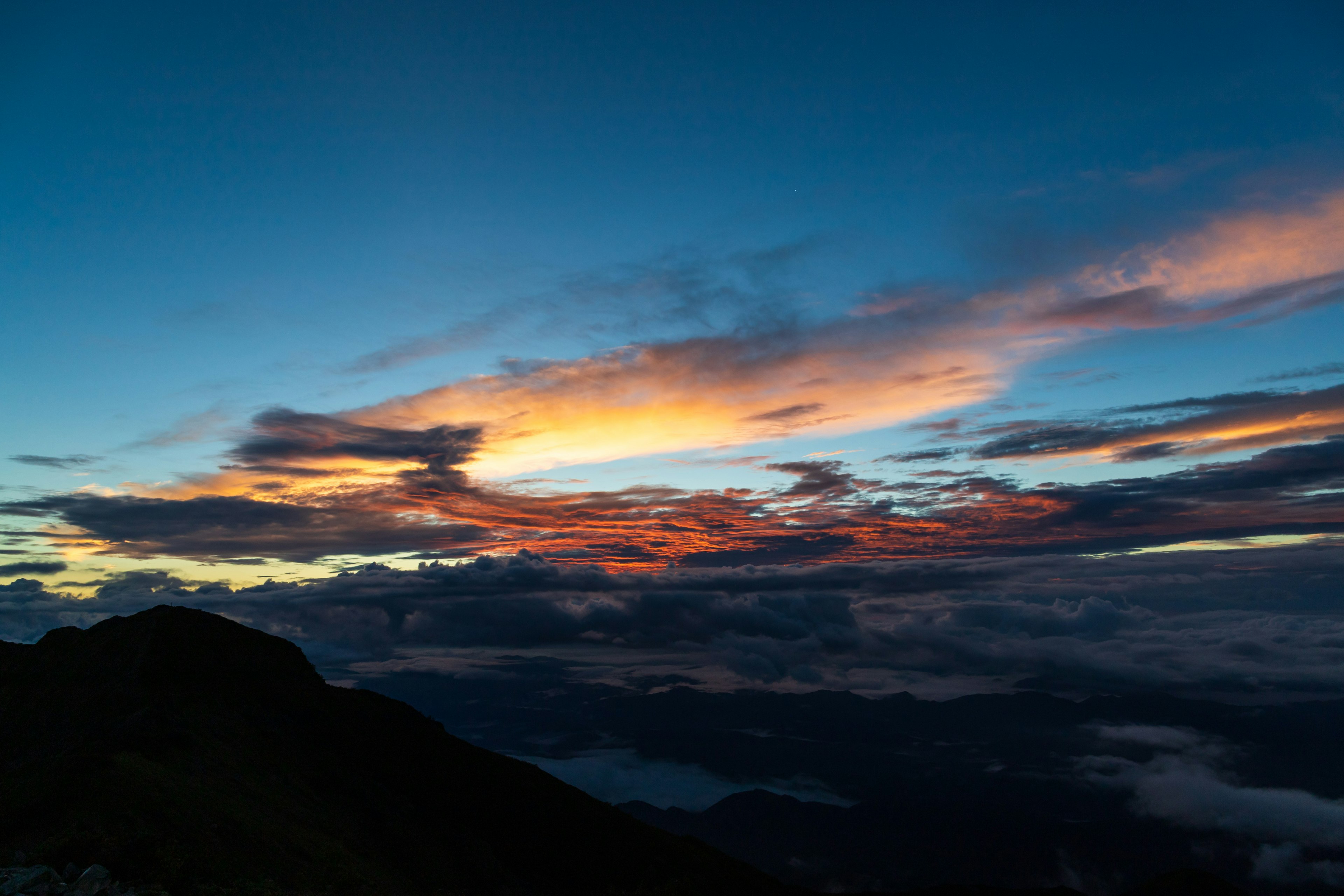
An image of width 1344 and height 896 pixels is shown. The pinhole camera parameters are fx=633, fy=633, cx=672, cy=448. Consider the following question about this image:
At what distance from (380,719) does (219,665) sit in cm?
3995

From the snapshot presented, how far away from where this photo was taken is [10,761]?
96.2 m

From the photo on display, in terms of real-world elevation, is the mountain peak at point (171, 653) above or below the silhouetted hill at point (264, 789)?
above

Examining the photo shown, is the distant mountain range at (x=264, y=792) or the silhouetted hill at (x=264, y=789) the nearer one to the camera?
the distant mountain range at (x=264, y=792)

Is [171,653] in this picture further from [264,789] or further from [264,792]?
[264,792]

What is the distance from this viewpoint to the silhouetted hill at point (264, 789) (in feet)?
202

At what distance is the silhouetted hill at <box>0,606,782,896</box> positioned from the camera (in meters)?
61.5

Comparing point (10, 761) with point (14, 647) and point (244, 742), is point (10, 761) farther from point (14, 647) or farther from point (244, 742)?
point (14, 647)

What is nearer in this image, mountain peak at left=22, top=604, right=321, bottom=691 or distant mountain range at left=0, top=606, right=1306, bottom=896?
distant mountain range at left=0, top=606, right=1306, bottom=896

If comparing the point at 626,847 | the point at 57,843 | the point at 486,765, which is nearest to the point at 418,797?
the point at 486,765

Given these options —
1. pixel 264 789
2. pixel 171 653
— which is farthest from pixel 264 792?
pixel 171 653

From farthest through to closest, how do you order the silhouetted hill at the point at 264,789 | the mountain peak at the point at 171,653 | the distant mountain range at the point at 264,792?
the mountain peak at the point at 171,653
the silhouetted hill at the point at 264,789
the distant mountain range at the point at 264,792

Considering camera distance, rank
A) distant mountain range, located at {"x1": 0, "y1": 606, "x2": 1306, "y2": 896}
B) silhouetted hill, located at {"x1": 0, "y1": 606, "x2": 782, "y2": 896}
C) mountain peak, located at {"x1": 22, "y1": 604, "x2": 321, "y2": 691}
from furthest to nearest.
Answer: mountain peak, located at {"x1": 22, "y1": 604, "x2": 321, "y2": 691}, silhouetted hill, located at {"x1": 0, "y1": 606, "x2": 782, "y2": 896}, distant mountain range, located at {"x1": 0, "y1": 606, "x2": 1306, "y2": 896}

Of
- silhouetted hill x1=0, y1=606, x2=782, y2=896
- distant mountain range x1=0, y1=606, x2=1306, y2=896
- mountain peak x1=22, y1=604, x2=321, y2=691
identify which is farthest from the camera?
mountain peak x1=22, y1=604, x2=321, y2=691

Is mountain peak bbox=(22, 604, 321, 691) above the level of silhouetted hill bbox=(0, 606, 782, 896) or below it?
above
